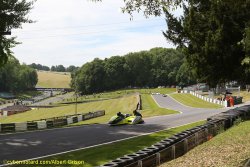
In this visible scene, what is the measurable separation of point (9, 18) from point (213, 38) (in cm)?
1475

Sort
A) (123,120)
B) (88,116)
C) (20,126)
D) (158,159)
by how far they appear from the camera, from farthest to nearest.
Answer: (88,116), (20,126), (123,120), (158,159)

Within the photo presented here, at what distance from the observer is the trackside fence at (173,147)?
1097 centimetres

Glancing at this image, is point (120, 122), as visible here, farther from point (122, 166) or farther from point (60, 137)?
point (122, 166)

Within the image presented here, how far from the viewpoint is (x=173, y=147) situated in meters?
13.6

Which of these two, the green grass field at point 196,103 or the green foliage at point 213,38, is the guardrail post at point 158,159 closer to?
the green foliage at point 213,38

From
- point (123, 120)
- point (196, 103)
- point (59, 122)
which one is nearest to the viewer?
point (123, 120)

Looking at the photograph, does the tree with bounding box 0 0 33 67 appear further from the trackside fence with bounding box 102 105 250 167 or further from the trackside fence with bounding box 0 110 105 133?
the trackside fence with bounding box 102 105 250 167

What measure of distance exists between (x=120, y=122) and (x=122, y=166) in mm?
19940

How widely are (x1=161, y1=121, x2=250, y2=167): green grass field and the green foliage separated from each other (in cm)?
1186

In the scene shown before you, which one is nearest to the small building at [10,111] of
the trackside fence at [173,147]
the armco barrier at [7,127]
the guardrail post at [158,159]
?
the armco barrier at [7,127]

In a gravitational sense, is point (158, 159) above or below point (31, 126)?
above

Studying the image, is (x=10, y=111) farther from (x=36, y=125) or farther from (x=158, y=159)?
(x=158, y=159)

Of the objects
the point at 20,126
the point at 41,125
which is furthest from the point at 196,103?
the point at 20,126

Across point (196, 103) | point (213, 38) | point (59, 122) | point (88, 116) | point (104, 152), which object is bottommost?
point (88, 116)
